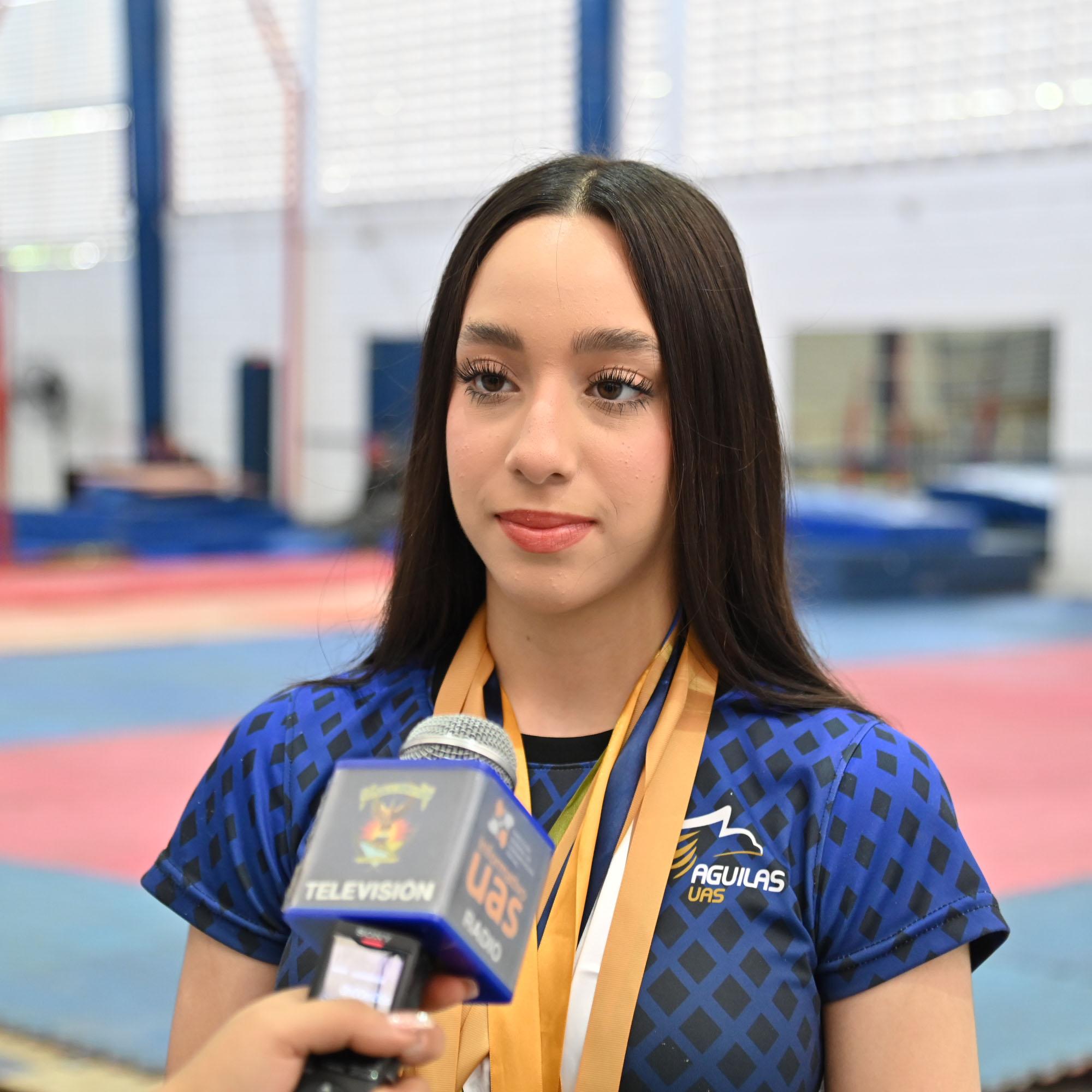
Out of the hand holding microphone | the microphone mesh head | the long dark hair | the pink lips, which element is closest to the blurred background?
the long dark hair

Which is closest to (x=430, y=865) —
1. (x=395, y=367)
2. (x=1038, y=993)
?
(x=1038, y=993)

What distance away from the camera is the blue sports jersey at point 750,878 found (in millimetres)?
1240

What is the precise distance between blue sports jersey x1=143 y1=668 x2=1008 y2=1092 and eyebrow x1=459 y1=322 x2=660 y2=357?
324mm

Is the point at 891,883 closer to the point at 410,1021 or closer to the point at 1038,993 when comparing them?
the point at 410,1021

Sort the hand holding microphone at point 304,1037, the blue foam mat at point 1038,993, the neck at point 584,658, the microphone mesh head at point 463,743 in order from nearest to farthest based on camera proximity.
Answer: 1. the hand holding microphone at point 304,1037
2. the microphone mesh head at point 463,743
3. the neck at point 584,658
4. the blue foam mat at point 1038,993

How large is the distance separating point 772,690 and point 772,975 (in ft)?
0.87

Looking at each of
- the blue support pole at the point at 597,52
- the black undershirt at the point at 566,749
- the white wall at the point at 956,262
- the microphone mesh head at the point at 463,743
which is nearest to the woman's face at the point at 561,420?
the black undershirt at the point at 566,749

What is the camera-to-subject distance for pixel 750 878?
1.29 meters

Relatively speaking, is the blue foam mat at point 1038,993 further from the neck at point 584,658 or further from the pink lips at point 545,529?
the pink lips at point 545,529

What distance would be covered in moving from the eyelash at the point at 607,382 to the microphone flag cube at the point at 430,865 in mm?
483

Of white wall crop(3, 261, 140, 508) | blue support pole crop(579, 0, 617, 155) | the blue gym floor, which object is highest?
blue support pole crop(579, 0, 617, 155)

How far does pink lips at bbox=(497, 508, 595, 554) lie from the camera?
1333 mm

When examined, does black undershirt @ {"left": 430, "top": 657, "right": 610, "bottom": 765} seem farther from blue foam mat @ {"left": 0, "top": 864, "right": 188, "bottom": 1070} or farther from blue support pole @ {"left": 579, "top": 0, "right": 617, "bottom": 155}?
blue support pole @ {"left": 579, "top": 0, "right": 617, "bottom": 155}

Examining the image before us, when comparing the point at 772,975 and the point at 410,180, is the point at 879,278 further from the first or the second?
the point at 772,975
